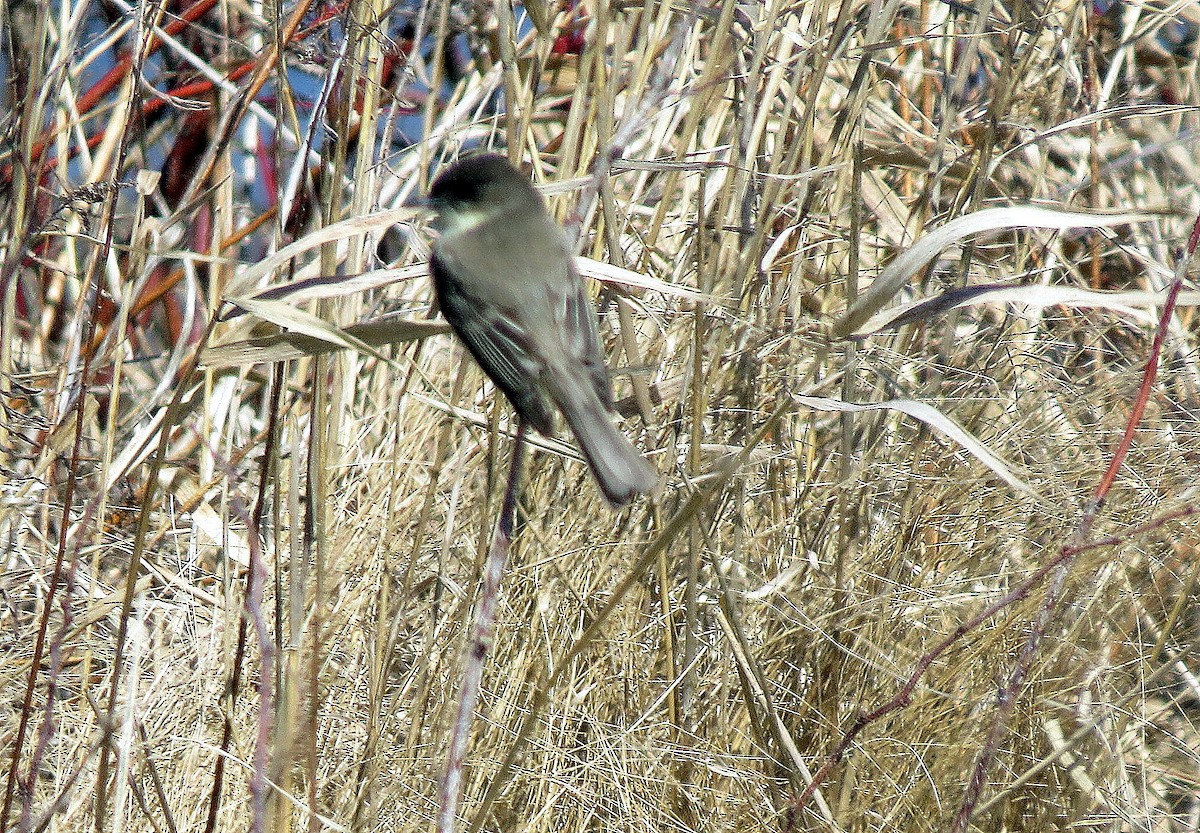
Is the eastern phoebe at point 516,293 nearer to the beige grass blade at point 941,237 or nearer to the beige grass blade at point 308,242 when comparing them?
the beige grass blade at point 308,242

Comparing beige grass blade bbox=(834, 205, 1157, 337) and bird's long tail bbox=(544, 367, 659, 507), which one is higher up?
beige grass blade bbox=(834, 205, 1157, 337)

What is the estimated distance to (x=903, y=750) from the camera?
1.38 metres

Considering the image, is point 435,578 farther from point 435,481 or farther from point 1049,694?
point 1049,694

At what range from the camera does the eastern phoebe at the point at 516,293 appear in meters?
1.26

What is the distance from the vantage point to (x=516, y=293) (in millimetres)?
1350

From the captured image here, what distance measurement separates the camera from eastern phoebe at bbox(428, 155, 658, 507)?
126 centimetres

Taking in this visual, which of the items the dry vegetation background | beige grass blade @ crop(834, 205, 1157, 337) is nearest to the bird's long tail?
the dry vegetation background

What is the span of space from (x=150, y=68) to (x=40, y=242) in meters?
0.75

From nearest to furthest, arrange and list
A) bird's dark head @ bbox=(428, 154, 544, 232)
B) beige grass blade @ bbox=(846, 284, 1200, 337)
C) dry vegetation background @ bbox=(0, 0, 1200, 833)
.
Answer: beige grass blade @ bbox=(846, 284, 1200, 337) < dry vegetation background @ bbox=(0, 0, 1200, 833) < bird's dark head @ bbox=(428, 154, 544, 232)

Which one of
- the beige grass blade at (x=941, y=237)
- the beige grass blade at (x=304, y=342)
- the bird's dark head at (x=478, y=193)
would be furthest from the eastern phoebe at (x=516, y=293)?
the beige grass blade at (x=941, y=237)

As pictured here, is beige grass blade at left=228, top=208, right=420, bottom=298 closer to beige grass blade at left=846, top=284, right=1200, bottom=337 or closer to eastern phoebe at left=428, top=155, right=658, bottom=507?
eastern phoebe at left=428, top=155, right=658, bottom=507

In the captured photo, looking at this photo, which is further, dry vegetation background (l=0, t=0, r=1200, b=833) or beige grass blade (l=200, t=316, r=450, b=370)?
dry vegetation background (l=0, t=0, r=1200, b=833)

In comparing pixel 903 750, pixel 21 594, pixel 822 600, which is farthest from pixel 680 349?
pixel 21 594

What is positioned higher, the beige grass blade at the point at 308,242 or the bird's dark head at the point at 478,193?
the beige grass blade at the point at 308,242
